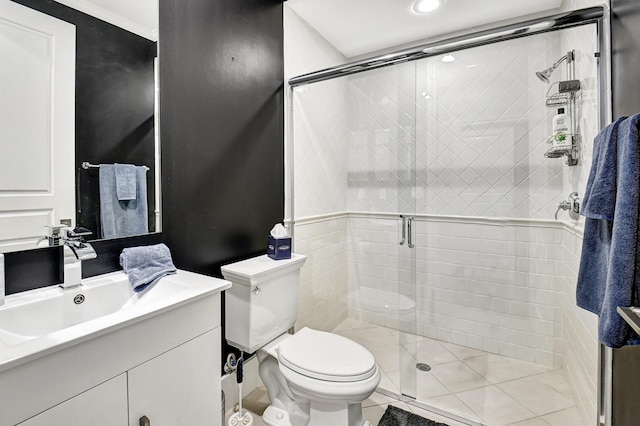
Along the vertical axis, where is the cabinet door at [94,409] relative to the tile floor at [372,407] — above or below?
above

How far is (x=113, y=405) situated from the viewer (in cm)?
86

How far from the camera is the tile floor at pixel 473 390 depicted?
65.7 inches

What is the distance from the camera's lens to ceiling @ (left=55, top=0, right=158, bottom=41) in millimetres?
1177

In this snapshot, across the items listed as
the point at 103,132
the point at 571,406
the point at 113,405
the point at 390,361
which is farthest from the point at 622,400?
the point at 103,132

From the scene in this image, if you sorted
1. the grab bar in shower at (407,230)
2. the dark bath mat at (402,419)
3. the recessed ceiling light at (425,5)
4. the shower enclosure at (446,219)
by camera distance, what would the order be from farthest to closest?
the grab bar in shower at (407,230)
the recessed ceiling light at (425,5)
the shower enclosure at (446,219)
the dark bath mat at (402,419)

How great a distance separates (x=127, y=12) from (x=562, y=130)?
215cm

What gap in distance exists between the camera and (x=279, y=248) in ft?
5.78

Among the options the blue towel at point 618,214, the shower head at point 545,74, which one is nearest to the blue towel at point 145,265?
the blue towel at point 618,214

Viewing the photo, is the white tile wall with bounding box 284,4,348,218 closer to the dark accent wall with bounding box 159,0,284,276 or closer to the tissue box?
the dark accent wall with bounding box 159,0,284,276

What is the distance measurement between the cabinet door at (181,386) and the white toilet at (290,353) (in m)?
0.35

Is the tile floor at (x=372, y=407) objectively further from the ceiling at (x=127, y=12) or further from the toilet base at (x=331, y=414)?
the ceiling at (x=127, y=12)

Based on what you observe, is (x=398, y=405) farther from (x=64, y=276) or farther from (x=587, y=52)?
(x=587, y=52)

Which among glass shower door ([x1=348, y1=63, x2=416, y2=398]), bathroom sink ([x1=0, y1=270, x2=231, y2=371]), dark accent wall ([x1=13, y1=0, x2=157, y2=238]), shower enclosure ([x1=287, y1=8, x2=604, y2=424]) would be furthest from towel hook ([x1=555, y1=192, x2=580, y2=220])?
dark accent wall ([x1=13, y1=0, x2=157, y2=238])

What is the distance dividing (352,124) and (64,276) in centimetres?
200
